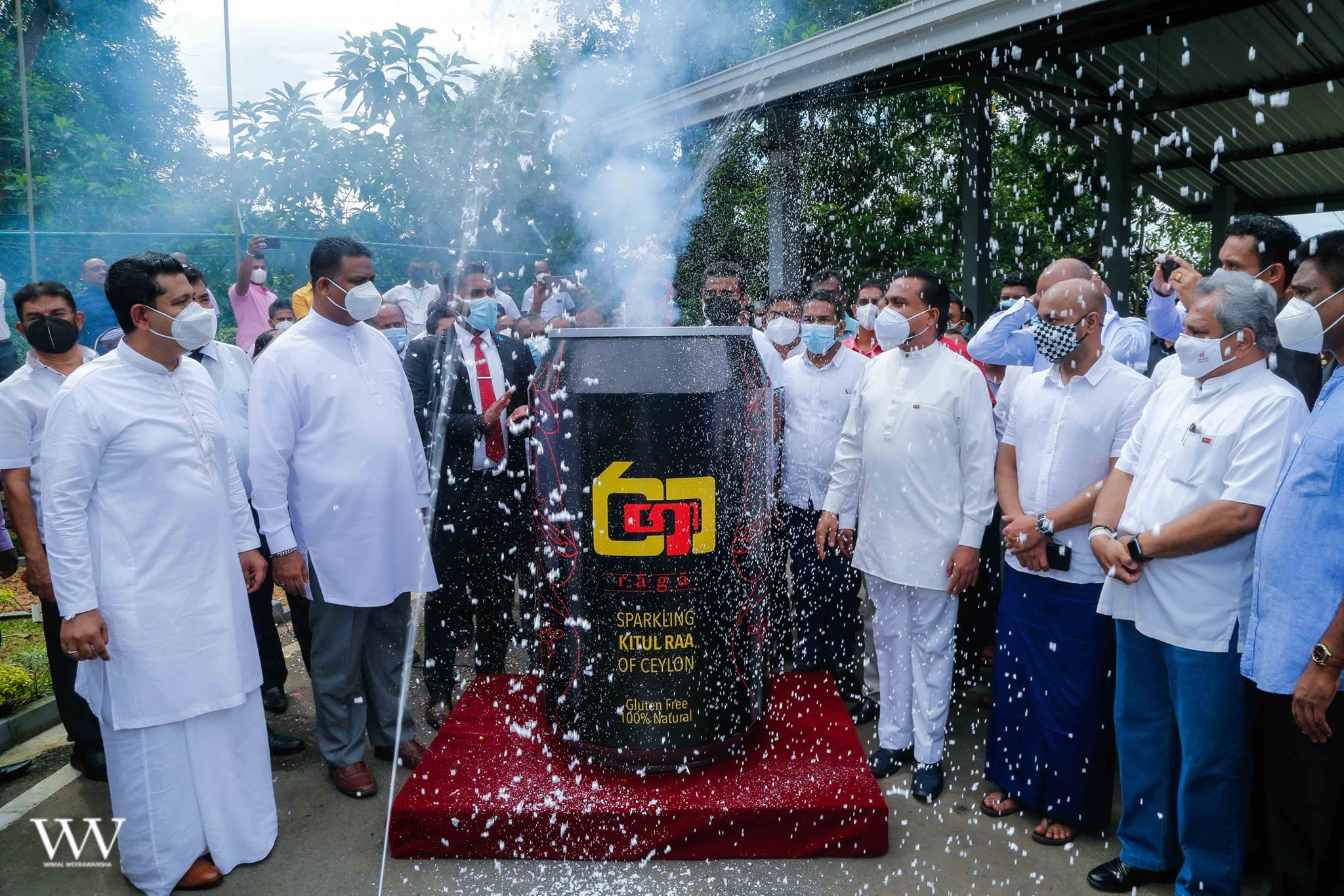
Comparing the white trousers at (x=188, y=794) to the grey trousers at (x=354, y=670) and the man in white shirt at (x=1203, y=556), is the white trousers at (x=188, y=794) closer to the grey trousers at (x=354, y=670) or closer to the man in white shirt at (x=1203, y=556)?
the grey trousers at (x=354, y=670)

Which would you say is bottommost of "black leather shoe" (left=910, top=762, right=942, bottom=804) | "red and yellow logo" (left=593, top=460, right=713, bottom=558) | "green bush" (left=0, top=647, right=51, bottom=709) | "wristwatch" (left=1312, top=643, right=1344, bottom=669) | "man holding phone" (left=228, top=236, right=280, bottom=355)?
"black leather shoe" (left=910, top=762, right=942, bottom=804)

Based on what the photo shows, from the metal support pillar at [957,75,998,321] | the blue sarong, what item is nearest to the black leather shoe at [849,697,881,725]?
the blue sarong

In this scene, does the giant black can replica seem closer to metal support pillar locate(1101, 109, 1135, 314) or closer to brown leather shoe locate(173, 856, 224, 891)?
brown leather shoe locate(173, 856, 224, 891)

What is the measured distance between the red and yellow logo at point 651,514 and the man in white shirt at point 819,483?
147 centimetres

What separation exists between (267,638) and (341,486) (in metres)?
1.31

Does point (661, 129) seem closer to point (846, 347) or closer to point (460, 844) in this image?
point (846, 347)

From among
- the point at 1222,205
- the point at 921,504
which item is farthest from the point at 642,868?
the point at 1222,205

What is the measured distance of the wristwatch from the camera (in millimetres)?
2316

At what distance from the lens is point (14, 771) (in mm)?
3865

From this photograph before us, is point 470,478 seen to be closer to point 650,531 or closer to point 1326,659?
point 650,531

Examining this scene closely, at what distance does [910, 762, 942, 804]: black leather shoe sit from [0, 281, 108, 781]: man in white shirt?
323cm

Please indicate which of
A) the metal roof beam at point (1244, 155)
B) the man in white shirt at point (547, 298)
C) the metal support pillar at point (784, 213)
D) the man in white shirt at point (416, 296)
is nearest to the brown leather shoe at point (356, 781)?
the man in white shirt at point (416, 296)

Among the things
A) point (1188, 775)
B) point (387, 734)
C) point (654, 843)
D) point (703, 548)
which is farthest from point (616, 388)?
point (1188, 775)

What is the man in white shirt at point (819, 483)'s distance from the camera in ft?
15.1
